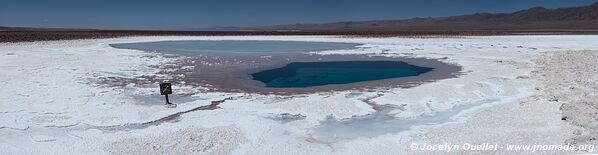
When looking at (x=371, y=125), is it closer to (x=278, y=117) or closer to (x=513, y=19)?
(x=278, y=117)

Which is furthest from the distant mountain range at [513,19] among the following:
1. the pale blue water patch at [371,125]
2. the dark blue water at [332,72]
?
the pale blue water patch at [371,125]

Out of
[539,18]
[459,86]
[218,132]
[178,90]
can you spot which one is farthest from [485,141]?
[539,18]

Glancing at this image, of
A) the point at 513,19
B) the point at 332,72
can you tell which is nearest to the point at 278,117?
the point at 332,72

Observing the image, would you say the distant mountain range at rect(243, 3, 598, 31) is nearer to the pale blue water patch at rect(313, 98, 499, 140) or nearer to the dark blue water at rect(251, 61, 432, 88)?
the dark blue water at rect(251, 61, 432, 88)

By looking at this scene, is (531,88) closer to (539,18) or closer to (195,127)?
(195,127)

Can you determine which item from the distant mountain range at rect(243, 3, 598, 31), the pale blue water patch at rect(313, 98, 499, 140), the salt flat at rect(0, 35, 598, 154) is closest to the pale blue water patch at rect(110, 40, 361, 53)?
the salt flat at rect(0, 35, 598, 154)
